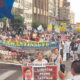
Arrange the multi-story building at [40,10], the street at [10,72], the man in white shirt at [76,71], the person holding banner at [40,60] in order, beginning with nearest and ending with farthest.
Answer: the man in white shirt at [76,71]
the person holding banner at [40,60]
the street at [10,72]
the multi-story building at [40,10]

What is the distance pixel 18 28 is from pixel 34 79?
60001 millimetres

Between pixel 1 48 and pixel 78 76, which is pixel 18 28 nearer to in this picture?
pixel 1 48

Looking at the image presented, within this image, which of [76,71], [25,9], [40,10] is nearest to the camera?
[76,71]

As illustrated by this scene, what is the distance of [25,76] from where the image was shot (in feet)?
25.2

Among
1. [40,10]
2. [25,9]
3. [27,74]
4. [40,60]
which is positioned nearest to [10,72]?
[40,60]

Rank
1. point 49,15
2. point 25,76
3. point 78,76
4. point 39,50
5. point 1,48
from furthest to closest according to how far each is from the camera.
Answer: point 49,15, point 1,48, point 39,50, point 25,76, point 78,76

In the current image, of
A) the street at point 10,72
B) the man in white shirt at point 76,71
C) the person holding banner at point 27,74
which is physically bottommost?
the street at point 10,72

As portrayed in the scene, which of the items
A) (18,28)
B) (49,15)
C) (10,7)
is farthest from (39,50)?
(49,15)

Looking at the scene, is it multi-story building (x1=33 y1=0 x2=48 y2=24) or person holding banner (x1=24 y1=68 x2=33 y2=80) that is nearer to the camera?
person holding banner (x1=24 y1=68 x2=33 y2=80)

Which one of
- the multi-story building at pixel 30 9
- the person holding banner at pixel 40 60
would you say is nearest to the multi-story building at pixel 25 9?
the multi-story building at pixel 30 9

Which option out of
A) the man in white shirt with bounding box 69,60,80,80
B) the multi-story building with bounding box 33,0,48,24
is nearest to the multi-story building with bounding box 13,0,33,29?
the multi-story building with bounding box 33,0,48,24

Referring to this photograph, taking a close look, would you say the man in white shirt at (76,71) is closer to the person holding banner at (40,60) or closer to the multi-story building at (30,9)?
the person holding banner at (40,60)

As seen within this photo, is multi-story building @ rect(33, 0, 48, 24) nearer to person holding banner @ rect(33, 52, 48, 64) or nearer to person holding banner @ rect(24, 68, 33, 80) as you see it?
person holding banner @ rect(33, 52, 48, 64)

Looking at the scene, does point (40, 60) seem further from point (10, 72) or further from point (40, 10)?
point (40, 10)
